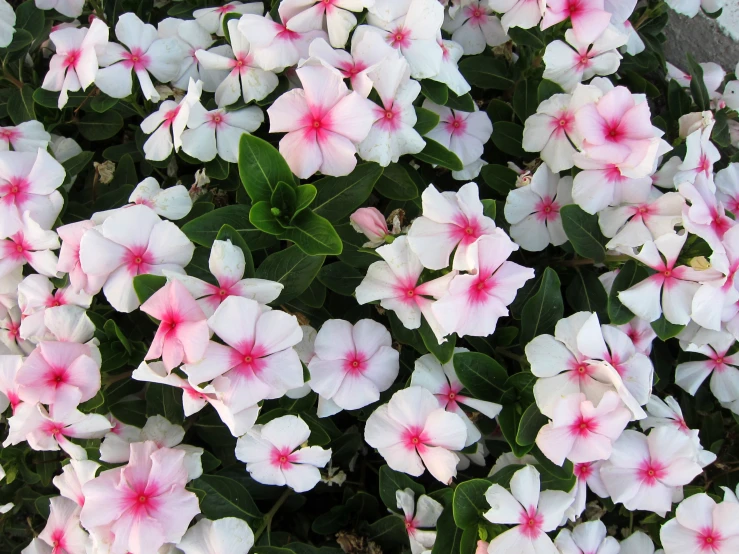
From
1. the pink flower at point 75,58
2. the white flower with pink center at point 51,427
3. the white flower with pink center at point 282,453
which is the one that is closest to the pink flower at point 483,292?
the white flower with pink center at point 282,453

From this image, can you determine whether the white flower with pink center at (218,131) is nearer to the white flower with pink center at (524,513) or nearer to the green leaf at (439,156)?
the green leaf at (439,156)

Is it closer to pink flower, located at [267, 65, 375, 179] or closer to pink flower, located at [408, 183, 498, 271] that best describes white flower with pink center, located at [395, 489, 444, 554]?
pink flower, located at [408, 183, 498, 271]

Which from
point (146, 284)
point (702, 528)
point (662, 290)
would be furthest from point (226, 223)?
point (702, 528)

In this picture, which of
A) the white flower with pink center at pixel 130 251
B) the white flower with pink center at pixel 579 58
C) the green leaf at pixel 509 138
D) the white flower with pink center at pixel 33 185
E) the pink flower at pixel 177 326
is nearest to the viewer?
the pink flower at pixel 177 326

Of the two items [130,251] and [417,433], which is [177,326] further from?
[417,433]

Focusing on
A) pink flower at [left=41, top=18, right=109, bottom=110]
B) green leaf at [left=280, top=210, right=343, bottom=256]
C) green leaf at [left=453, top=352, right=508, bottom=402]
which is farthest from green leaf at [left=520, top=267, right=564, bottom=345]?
pink flower at [left=41, top=18, right=109, bottom=110]
